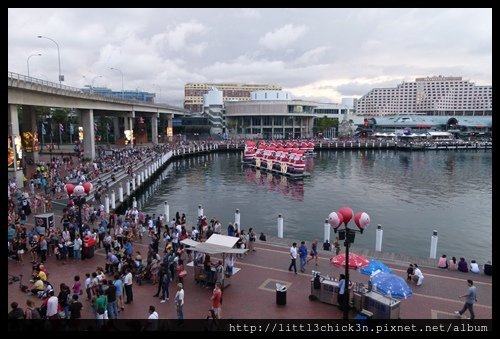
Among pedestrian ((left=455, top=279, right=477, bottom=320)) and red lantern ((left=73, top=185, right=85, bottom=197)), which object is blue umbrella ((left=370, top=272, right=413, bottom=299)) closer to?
pedestrian ((left=455, top=279, right=477, bottom=320))

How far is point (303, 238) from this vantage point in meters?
30.5

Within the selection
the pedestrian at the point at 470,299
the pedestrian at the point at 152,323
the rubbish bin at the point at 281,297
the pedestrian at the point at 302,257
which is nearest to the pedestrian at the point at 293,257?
the pedestrian at the point at 302,257

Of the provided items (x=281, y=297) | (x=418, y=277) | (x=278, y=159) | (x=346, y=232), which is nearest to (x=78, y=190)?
(x=281, y=297)

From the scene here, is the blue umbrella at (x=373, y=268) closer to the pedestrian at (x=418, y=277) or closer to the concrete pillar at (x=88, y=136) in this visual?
the pedestrian at (x=418, y=277)

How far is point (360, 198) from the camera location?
149ft

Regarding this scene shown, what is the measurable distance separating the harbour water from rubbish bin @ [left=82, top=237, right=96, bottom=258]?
1395cm

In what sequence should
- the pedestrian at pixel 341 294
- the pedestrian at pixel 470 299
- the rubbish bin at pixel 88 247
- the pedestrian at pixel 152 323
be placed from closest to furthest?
the pedestrian at pixel 152 323, the pedestrian at pixel 470 299, the pedestrian at pixel 341 294, the rubbish bin at pixel 88 247

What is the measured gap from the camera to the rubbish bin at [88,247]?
65.7ft

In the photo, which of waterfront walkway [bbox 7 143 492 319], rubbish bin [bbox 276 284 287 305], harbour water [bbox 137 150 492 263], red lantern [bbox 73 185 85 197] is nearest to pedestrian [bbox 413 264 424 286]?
waterfront walkway [bbox 7 143 492 319]

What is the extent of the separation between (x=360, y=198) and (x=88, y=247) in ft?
107

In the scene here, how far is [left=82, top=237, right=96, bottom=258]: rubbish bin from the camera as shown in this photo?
789 inches

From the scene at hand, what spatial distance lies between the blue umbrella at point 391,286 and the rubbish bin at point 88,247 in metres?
13.6
